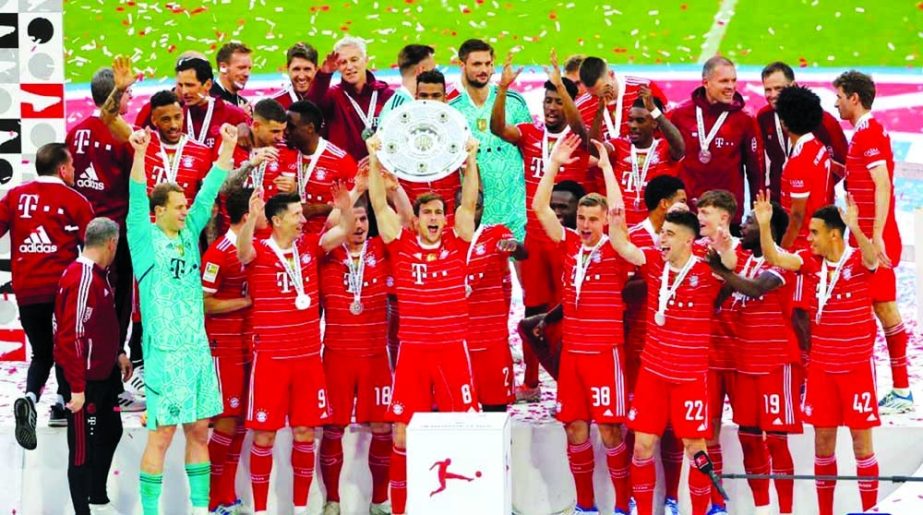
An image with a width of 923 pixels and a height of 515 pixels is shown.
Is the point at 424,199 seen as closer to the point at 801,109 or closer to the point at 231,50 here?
the point at 231,50

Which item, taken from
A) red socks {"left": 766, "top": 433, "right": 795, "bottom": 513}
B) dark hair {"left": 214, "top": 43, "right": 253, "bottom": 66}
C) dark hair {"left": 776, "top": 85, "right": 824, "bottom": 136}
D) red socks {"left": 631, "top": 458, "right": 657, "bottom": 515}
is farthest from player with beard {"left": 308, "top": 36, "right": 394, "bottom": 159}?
red socks {"left": 766, "top": 433, "right": 795, "bottom": 513}

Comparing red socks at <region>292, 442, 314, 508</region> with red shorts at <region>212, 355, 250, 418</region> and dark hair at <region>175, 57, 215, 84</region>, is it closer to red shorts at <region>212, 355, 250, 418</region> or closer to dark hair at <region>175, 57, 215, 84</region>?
red shorts at <region>212, 355, 250, 418</region>

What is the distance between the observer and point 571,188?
8570 mm

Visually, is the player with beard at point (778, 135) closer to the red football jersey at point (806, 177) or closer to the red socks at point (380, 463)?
the red football jersey at point (806, 177)

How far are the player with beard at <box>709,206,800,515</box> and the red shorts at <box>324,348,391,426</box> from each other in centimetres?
Answer: 184

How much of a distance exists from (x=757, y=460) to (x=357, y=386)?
2.12 m

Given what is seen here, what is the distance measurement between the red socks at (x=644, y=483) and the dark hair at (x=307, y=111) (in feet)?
8.44

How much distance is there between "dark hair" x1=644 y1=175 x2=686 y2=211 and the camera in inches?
318

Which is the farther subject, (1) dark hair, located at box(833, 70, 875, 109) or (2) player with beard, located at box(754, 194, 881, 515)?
(1) dark hair, located at box(833, 70, 875, 109)

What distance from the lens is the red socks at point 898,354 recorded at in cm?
885

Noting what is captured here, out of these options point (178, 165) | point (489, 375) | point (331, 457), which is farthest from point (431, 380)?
point (178, 165)

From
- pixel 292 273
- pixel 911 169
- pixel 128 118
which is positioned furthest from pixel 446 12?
pixel 292 273

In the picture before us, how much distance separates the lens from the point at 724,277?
25.3ft

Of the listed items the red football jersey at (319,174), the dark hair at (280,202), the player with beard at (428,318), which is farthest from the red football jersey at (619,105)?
the dark hair at (280,202)
